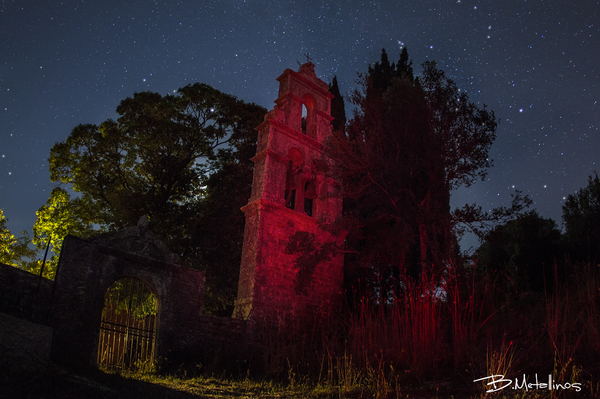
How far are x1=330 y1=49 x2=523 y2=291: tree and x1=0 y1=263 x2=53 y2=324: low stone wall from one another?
6.53 metres

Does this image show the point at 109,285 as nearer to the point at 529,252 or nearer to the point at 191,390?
Answer: the point at 191,390

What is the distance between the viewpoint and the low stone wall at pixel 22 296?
21.0 feet

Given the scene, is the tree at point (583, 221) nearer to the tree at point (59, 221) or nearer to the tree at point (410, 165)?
the tree at point (410, 165)

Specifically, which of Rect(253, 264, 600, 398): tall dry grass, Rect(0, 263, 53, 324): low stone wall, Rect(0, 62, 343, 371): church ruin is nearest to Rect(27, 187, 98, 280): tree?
Rect(0, 62, 343, 371): church ruin

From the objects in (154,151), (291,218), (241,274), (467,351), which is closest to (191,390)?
(467,351)

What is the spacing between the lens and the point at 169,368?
25.5 ft

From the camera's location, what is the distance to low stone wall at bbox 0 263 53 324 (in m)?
6.41

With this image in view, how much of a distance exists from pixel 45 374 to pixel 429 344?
4.64 m

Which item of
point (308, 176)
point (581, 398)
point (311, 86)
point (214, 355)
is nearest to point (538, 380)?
point (581, 398)

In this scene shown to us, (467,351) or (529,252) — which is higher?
(529,252)

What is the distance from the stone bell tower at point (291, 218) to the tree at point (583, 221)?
8.69 metres

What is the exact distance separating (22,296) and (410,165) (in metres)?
8.47

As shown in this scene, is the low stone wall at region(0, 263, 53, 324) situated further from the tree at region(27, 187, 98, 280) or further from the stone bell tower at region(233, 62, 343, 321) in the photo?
the tree at region(27, 187, 98, 280)

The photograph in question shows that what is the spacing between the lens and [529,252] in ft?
50.7
